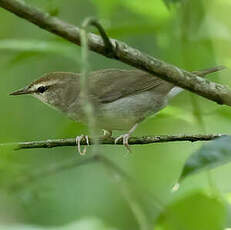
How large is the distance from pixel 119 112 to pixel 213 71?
164cm

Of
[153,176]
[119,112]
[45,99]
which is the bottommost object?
[153,176]

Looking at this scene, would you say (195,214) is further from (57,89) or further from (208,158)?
(57,89)

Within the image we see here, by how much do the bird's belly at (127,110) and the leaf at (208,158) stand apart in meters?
3.24

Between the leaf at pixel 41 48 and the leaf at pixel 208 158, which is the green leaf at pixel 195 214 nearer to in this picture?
the leaf at pixel 208 158

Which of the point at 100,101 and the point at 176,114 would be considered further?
the point at 100,101

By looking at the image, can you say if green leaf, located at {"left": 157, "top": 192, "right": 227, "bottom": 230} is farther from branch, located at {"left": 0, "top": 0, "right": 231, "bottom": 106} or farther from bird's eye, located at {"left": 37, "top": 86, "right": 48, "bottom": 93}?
bird's eye, located at {"left": 37, "top": 86, "right": 48, "bottom": 93}

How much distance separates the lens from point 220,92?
6.79 ft

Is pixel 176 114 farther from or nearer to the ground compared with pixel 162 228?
farther from the ground

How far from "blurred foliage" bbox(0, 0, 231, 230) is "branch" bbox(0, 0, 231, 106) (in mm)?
124

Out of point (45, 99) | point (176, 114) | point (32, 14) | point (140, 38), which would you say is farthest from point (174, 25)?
point (140, 38)

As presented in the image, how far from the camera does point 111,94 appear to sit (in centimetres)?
498

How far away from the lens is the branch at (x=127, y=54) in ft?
5.70

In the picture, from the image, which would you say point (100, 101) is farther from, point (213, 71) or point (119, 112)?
point (213, 71)

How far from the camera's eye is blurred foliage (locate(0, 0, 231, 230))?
137cm
